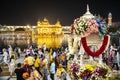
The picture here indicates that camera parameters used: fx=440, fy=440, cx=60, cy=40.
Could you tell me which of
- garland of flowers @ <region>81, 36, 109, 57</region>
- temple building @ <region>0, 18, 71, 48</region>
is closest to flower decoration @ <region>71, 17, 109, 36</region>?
garland of flowers @ <region>81, 36, 109, 57</region>

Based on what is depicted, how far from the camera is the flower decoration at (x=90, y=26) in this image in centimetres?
1149

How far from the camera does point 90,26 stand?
1145 cm

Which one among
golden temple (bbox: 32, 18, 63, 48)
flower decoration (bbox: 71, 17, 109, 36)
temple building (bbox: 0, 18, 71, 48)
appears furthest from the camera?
golden temple (bbox: 32, 18, 63, 48)

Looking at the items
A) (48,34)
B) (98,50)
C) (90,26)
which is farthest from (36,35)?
(90,26)

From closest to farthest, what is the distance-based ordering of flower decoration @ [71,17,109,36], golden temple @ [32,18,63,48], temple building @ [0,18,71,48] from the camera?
flower decoration @ [71,17,109,36]
temple building @ [0,18,71,48]
golden temple @ [32,18,63,48]

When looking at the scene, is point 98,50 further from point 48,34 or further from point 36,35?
point 48,34

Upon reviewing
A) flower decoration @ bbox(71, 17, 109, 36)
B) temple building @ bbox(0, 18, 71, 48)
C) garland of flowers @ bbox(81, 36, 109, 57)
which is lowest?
garland of flowers @ bbox(81, 36, 109, 57)

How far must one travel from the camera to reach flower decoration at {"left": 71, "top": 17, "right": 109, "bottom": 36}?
→ 452 inches

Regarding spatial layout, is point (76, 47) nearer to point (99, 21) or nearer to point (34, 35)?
point (99, 21)

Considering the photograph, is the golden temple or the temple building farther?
the golden temple

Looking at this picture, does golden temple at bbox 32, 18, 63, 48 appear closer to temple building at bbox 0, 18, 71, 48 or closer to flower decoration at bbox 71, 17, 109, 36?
temple building at bbox 0, 18, 71, 48

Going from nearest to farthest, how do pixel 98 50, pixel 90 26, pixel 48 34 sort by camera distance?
pixel 90 26 → pixel 98 50 → pixel 48 34

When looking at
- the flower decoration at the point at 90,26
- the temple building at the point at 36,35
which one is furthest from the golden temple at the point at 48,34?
the flower decoration at the point at 90,26

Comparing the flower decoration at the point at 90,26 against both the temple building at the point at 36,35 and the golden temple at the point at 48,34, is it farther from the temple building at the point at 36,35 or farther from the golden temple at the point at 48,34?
the golden temple at the point at 48,34
